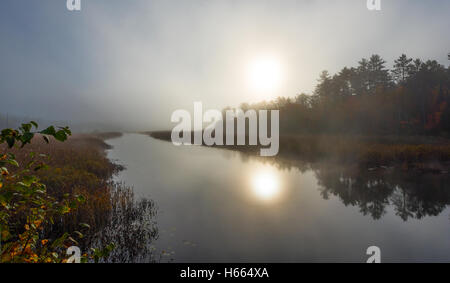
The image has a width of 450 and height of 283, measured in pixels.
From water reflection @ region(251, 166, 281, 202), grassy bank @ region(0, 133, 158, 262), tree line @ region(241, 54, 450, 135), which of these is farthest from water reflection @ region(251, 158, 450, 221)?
tree line @ region(241, 54, 450, 135)

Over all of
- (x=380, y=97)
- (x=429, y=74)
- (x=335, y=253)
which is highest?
(x=429, y=74)

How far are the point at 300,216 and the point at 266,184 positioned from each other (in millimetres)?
6361

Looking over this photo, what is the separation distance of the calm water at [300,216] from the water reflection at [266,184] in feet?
0.23

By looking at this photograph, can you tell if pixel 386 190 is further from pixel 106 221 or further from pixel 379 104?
pixel 379 104

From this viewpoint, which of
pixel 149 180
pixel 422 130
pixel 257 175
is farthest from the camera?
pixel 422 130

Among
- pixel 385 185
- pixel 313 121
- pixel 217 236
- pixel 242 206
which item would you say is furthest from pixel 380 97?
pixel 217 236

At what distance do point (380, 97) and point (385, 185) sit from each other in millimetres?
44753

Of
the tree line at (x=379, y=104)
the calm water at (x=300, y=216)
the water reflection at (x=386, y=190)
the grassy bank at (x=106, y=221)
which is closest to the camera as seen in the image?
the grassy bank at (x=106, y=221)

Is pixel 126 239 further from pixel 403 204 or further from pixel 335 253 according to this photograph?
pixel 403 204

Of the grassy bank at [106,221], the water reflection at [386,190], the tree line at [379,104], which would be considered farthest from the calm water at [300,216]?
the tree line at [379,104]

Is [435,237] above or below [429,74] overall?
below

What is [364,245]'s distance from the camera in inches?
316

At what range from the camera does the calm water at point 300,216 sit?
7.63 m

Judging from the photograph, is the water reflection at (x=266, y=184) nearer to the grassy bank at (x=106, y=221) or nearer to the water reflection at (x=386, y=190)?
the water reflection at (x=386, y=190)
